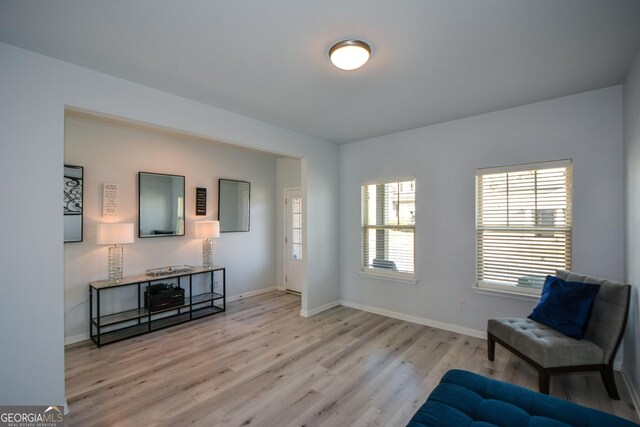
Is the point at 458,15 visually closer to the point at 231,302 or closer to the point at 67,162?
the point at 67,162

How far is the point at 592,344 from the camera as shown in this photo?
2357 mm

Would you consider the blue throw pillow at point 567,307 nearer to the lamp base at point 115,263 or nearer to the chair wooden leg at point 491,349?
the chair wooden leg at point 491,349

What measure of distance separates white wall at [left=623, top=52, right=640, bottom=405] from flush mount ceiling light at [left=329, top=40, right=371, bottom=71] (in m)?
2.03

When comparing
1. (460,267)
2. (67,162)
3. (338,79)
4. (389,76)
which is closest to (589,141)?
(460,267)

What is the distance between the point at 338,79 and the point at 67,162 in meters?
3.36

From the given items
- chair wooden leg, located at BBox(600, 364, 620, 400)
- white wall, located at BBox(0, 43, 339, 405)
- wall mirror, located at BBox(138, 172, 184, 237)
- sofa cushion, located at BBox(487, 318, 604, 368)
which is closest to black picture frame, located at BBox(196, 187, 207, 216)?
wall mirror, located at BBox(138, 172, 184, 237)

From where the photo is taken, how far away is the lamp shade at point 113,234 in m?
3.44

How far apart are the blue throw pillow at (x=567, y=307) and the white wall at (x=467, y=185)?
1.65ft

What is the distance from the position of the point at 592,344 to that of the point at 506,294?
3.24 feet

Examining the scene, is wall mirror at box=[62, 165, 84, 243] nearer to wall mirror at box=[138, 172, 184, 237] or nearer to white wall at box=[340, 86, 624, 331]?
wall mirror at box=[138, 172, 184, 237]

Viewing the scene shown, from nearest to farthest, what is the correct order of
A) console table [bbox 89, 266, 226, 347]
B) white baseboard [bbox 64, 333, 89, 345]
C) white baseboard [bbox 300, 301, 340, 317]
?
white baseboard [bbox 64, 333, 89, 345] < console table [bbox 89, 266, 226, 347] < white baseboard [bbox 300, 301, 340, 317]

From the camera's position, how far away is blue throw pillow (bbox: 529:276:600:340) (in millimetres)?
2426

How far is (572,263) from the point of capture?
2965 mm

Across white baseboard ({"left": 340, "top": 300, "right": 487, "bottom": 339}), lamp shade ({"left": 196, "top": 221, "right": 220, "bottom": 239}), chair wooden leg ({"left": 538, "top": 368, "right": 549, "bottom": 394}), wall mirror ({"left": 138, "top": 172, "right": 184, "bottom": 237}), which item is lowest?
white baseboard ({"left": 340, "top": 300, "right": 487, "bottom": 339})
